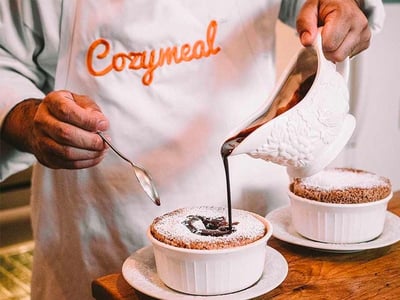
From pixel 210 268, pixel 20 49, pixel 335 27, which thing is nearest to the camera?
pixel 210 268

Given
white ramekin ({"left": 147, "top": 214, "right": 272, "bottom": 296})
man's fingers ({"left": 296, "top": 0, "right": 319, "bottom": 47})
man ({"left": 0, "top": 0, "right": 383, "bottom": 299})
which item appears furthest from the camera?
man ({"left": 0, "top": 0, "right": 383, "bottom": 299})

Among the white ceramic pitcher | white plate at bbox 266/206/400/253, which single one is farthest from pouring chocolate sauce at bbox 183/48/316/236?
white plate at bbox 266/206/400/253

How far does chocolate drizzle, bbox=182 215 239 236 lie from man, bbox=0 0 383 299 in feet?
0.63

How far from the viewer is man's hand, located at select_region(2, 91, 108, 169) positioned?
0.79 metres

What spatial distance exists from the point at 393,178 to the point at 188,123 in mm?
1464

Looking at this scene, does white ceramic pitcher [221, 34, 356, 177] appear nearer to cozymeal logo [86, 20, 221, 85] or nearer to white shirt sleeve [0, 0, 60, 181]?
cozymeal logo [86, 20, 221, 85]

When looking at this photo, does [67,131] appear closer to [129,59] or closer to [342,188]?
[129,59]

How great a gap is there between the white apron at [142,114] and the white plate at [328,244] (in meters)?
0.10

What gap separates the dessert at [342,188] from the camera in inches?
36.0

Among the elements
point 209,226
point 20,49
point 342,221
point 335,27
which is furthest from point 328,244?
point 20,49

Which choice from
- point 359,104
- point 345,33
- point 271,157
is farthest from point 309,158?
point 359,104

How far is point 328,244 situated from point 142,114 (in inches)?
13.4

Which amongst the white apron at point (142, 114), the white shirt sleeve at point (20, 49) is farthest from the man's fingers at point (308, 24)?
the white shirt sleeve at point (20, 49)

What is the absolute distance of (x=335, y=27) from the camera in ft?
2.98
